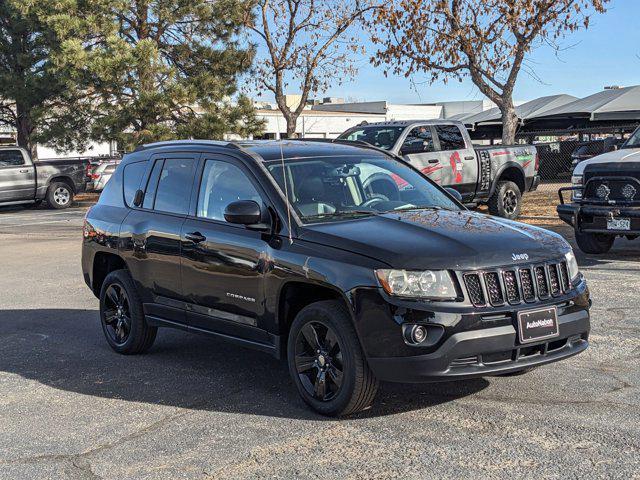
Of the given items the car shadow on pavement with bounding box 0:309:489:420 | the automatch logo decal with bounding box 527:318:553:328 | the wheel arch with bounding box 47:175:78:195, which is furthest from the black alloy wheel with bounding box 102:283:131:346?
the wheel arch with bounding box 47:175:78:195

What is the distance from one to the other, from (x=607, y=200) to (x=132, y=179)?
6833mm

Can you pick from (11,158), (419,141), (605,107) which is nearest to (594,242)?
(419,141)

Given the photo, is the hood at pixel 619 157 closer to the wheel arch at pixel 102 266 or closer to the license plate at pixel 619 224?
the license plate at pixel 619 224

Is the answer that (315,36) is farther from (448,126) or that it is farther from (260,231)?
(260,231)

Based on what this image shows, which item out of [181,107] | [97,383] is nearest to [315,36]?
[181,107]

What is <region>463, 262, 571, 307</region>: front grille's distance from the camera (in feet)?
16.0

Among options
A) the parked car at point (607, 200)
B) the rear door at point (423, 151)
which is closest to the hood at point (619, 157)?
the parked car at point (607, 200)

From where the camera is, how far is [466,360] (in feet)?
16.0

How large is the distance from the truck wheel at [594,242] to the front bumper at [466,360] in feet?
24.7

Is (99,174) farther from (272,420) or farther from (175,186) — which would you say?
(272,420)

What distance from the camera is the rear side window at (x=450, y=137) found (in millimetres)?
16230

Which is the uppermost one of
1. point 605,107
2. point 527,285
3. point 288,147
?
point 605,107

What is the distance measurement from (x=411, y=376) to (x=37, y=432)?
7.53 feet

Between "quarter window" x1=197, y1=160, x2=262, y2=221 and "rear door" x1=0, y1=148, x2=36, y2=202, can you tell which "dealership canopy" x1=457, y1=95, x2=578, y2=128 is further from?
"quarter window" x1=197, y1=160, x2=262, y2=221
